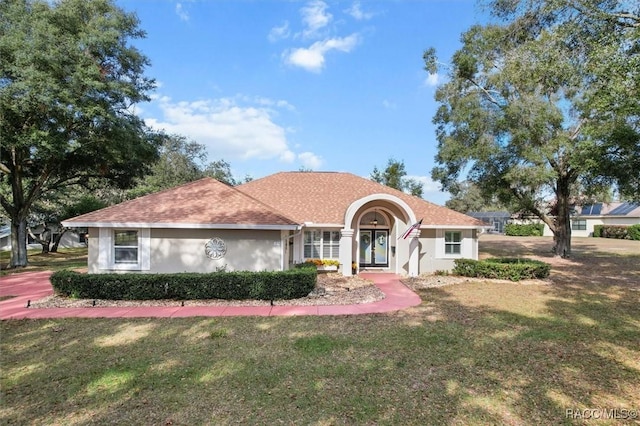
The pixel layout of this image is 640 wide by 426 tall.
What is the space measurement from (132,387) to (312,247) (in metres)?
13.3

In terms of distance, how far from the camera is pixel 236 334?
8078 mm

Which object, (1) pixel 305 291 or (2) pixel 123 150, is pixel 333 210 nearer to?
(1) pixel 305 291

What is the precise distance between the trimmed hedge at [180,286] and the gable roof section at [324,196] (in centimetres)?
642

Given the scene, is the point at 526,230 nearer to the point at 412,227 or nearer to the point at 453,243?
the point at 453,243

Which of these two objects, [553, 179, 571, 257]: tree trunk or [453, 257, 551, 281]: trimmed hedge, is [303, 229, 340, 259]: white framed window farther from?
[553, 179, 571, 257]: tree trunk

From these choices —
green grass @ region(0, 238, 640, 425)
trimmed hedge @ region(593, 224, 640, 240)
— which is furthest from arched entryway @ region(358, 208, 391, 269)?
trimmed hedge @ region(593, 224, 640, 240)

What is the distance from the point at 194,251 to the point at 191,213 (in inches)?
58.7

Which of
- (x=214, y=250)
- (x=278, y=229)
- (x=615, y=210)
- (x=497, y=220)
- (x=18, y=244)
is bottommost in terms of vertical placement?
(x=18, y=244)

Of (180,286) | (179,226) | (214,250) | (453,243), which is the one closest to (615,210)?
(453,243)

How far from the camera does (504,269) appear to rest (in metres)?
15.9

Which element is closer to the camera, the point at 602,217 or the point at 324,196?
the point at 324,196

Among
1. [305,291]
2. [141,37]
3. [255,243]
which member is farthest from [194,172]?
[305,291]

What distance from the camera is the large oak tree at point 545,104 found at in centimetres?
1105

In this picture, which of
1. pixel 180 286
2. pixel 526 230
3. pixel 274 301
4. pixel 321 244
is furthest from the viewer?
pixel 526 230
